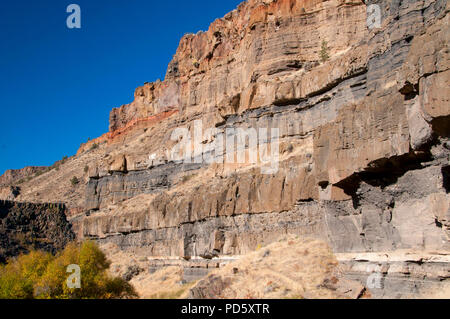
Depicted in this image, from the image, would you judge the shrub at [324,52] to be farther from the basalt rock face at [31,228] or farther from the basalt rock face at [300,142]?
the basalt rock face at [31,228]

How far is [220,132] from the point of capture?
4719 cm

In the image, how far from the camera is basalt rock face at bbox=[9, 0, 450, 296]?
16.2 metres

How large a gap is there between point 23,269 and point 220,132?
832 inches

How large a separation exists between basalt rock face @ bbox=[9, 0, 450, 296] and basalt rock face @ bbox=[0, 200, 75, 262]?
3.16 m

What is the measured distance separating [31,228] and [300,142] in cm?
4936

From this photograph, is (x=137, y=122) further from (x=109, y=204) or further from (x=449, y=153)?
(x=449, y=153)

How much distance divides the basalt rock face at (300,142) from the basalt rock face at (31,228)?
3162 millimetres

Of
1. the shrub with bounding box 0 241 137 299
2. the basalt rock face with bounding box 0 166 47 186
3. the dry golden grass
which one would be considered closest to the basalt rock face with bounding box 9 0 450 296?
the dry golden grass

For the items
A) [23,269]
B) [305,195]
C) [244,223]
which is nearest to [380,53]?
[305,195]

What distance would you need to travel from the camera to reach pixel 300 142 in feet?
117
